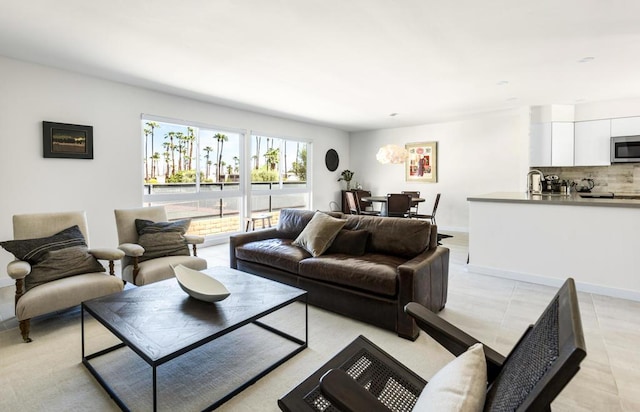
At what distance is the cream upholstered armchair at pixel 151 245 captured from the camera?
3070 mm

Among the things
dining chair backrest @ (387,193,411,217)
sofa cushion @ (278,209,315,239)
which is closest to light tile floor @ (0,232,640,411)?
dining chair backrest @ (387,193,411,217)

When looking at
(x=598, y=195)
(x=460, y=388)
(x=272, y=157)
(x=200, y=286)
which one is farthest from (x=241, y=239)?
(x=598, y=195)

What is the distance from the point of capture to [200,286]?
7.45 ft

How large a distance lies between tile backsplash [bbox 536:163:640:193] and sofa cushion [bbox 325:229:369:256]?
5.33 meters

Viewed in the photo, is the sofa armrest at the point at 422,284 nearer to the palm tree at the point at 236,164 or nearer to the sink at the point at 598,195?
the sink at the point at 598,195

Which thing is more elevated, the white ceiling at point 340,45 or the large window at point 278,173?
the white ceiling at point 340,45

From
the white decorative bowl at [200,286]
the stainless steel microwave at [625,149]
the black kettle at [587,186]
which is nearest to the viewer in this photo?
the white decorative bowl at [200,286]

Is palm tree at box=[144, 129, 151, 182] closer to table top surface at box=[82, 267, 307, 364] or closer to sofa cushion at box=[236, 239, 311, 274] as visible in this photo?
sofa cushion at box=[236, 239, 311, 274]

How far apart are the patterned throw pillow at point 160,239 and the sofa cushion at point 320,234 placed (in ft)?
4.17

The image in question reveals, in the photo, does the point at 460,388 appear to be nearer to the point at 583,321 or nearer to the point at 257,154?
the point at 583,321

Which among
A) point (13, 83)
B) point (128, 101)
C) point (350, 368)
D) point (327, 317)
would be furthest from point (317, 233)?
point (13, 83)

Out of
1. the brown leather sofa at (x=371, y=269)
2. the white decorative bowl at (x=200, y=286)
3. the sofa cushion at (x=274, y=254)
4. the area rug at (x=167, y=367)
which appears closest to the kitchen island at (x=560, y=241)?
the brown leather sofa at (x=371, y=269)

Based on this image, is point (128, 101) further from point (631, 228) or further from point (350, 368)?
point (631, 228)

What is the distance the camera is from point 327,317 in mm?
2854
